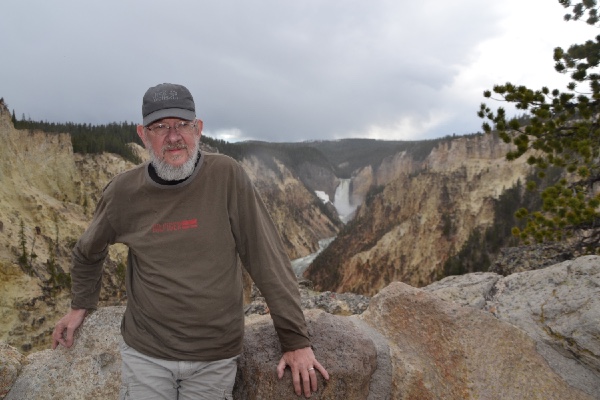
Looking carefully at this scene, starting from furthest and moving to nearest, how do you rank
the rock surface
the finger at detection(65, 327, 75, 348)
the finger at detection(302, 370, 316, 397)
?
the finger at detection(65, 327, 75, 348), the rock surface, the finger at detection(302, 370, 316, 397)

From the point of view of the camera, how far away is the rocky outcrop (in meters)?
2.54

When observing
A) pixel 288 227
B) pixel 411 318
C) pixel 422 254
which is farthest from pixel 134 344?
pixel 288 227

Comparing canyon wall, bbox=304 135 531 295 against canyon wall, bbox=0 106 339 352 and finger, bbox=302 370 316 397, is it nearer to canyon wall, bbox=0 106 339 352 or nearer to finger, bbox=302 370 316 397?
canyon wall, bbox=0 106 339 352

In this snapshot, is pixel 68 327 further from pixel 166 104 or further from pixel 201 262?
pixel 166 104

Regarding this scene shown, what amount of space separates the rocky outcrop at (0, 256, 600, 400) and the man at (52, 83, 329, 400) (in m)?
0.25

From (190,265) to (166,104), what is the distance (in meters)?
0.95

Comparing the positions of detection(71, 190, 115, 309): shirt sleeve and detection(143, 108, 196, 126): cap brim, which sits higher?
detection(143, 108, 196, 126): cap brim

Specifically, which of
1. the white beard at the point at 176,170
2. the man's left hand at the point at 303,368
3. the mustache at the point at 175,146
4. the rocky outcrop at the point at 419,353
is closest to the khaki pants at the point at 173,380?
the rocky outcrop at the point at 419,353

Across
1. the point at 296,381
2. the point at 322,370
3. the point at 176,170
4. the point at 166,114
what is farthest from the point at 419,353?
the point at 166,114

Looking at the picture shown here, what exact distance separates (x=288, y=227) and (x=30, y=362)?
8047 centimetres

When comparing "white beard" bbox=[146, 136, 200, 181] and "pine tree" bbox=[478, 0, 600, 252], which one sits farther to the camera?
"pine tree" bbox=[478, 0, 600, 252]

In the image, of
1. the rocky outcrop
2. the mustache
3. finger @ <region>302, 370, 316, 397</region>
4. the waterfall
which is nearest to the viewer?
finger @ <region>302, 370, 316, 397</region>

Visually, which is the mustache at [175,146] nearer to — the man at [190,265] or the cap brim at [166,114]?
the man at [190,265]

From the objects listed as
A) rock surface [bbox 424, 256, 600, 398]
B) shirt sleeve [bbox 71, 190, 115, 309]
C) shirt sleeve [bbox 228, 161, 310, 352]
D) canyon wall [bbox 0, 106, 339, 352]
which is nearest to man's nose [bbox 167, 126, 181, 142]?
shirt sleeve [bbox 228, 161, 310, 352]
